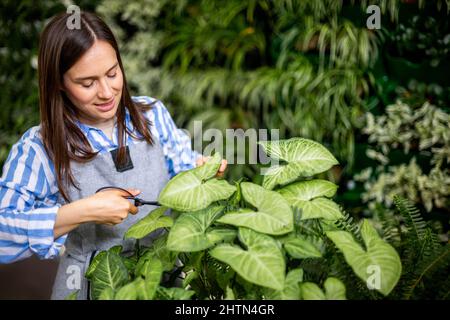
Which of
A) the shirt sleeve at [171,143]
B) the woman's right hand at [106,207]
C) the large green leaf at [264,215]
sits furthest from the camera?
the shirt sleeve at [171,143]

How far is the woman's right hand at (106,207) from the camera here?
1.15 metres

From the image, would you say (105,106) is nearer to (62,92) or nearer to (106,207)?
(62,92)

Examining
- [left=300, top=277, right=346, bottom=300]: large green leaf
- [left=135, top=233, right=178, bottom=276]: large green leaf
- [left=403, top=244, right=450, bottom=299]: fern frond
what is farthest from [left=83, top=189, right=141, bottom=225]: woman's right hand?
[left=403, top=244, right=450, bottom=299]: fern frond

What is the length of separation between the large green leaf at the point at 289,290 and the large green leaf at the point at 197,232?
0.51ft

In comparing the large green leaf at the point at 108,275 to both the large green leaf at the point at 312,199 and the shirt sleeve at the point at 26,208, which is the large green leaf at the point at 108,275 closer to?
the shirt sleeve at the point at 26,208

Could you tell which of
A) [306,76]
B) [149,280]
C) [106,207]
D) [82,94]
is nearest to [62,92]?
[82,94]

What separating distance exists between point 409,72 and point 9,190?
1775mm

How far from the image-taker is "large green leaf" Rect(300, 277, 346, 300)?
100cm

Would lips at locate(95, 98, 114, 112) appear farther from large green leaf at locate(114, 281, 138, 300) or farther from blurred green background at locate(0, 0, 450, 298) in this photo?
blurred green background at locate(0, 0, 450, 298)

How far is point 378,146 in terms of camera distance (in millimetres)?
2322

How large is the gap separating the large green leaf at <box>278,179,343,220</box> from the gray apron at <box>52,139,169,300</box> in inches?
16.7

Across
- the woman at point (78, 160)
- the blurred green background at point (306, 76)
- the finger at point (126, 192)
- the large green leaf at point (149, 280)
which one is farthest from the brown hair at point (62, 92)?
the blurred green background at point (306, 76)
